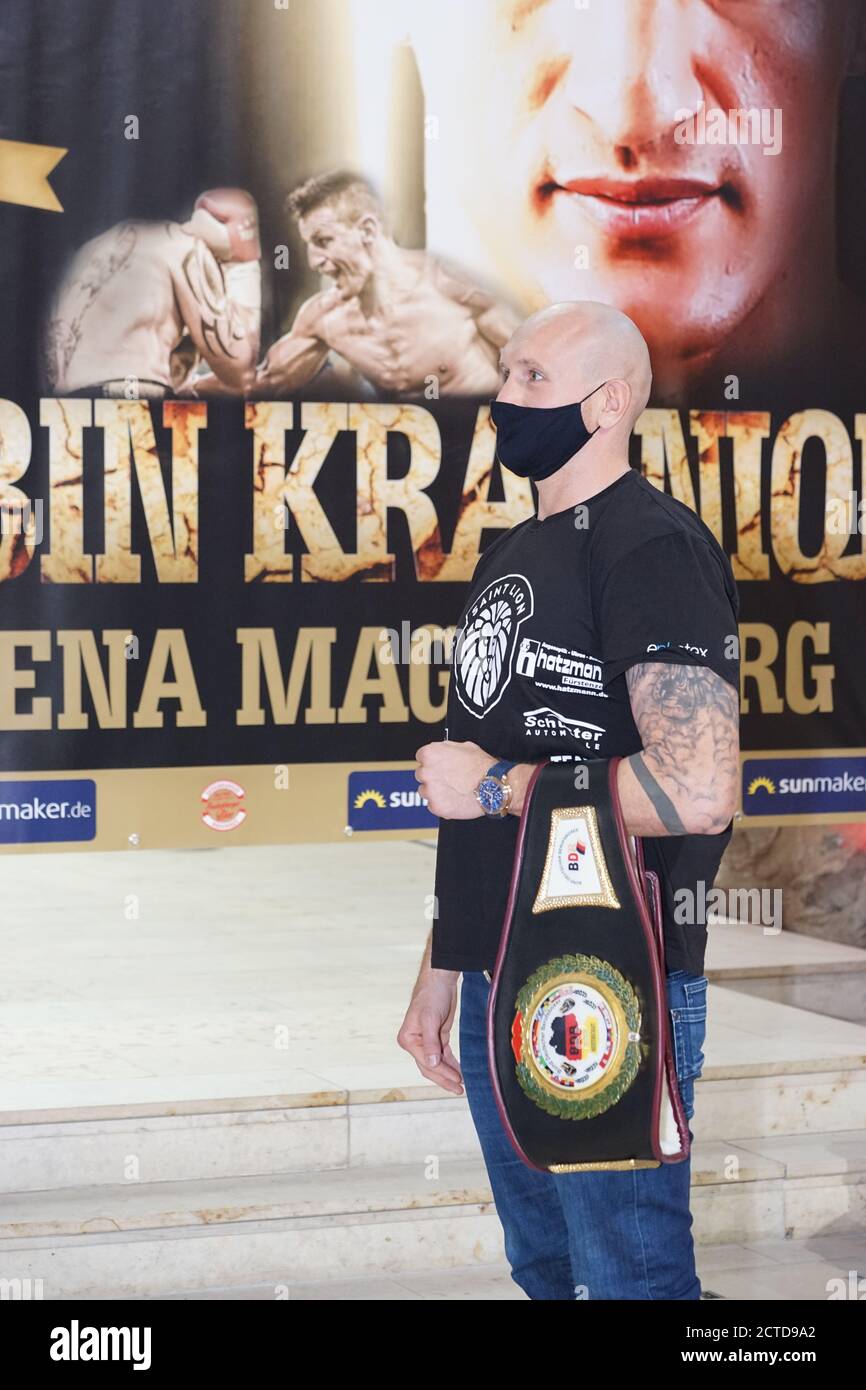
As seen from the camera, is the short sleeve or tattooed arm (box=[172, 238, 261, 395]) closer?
the short sleeve

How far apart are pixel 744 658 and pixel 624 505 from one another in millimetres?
2443

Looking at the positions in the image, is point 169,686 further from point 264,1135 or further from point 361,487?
point 264,1135

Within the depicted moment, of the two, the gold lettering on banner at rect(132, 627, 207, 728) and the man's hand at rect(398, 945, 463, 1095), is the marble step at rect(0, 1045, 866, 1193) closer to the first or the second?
the gold lettering on banner at rect(132, 627, 207, 728)

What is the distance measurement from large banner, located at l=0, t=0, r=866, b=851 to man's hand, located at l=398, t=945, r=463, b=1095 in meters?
1.74

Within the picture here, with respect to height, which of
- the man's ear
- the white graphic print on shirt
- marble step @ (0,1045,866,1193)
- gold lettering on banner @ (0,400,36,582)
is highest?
gold lettering on banner @ (0,400,36,582)

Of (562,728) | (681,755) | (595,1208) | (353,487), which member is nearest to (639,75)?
(353,487)

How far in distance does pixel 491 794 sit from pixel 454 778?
5cm

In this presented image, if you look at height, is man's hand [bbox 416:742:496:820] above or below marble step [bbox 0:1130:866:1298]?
above

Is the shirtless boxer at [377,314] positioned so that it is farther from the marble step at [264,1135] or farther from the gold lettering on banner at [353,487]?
the marble step at [264,1135]

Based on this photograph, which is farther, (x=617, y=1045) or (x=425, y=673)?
(x=425, y=673)

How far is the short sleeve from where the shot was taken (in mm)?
1950

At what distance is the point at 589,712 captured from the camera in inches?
81.0
